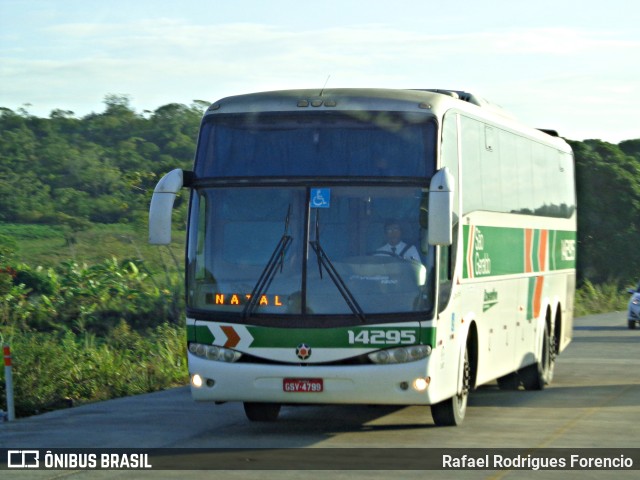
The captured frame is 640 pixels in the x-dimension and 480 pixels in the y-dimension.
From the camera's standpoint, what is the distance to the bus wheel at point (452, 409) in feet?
45.0

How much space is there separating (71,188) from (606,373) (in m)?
54.2

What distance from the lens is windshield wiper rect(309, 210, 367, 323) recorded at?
488 inches

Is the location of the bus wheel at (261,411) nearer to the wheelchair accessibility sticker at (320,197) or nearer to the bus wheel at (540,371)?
the wheelchair accessibility sticker at (320,197)

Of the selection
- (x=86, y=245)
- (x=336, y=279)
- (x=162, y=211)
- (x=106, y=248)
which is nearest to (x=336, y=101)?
(x=336, y=279)

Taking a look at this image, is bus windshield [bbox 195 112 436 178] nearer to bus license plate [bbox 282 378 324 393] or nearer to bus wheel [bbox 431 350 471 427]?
bus license plate [bbox 282 378 324 393]

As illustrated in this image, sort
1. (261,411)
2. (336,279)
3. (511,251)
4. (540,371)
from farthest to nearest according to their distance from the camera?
1. (540,371)
2. (511,251)
3. (261,411)
4. (336,279)

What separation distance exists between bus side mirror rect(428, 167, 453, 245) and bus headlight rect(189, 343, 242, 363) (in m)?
2.16

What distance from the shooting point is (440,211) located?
479 inches

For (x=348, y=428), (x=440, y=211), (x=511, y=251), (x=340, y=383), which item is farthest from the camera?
(x=511, y=251)

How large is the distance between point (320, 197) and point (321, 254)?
55cm

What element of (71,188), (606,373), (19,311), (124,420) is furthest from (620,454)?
(71,188)

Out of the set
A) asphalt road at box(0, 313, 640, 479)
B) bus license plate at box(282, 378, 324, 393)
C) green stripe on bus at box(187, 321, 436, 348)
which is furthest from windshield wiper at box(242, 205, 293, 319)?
asphalt road at box(0, 313, 640, 479)

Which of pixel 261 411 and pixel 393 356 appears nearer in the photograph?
pixel 393 356

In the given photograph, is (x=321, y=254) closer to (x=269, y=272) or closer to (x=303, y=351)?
(x=269, y=272)
